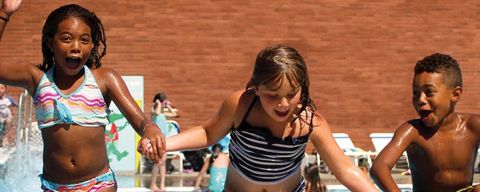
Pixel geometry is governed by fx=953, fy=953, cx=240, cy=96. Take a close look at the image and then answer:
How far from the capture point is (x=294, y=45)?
20.2 meters

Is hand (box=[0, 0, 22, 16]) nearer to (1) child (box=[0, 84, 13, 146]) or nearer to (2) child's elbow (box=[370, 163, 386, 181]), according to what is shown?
(2) child's elbow (box=[370, 163, 386, 181])

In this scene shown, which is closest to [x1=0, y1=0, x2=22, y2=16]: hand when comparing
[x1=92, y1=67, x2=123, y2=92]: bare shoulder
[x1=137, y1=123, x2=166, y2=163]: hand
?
[x1=92, y1=67, x2=123, y2=92]: bare shoulder

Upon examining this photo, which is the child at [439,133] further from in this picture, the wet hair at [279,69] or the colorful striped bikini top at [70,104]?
the colorful striped bikini top at [70,104]

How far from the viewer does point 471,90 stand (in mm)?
→ 20938

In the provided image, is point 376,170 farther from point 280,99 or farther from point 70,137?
point 70,137

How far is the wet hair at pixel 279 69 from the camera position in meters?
4.39

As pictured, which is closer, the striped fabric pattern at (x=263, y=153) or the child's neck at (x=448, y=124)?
the striped fabric pattern at (x=263, y=153)

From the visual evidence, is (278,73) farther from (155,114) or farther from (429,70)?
(155,114)

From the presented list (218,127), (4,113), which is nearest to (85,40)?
(218,127)

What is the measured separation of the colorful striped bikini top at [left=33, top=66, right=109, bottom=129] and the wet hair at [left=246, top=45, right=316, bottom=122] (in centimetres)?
103

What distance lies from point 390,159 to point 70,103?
5.79ft

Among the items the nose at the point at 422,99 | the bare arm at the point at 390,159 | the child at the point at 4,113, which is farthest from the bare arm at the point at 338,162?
the child at the point at 4,113

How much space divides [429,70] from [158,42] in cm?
Result: 1466

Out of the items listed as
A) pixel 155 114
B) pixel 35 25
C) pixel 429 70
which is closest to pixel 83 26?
pixel 429 70
